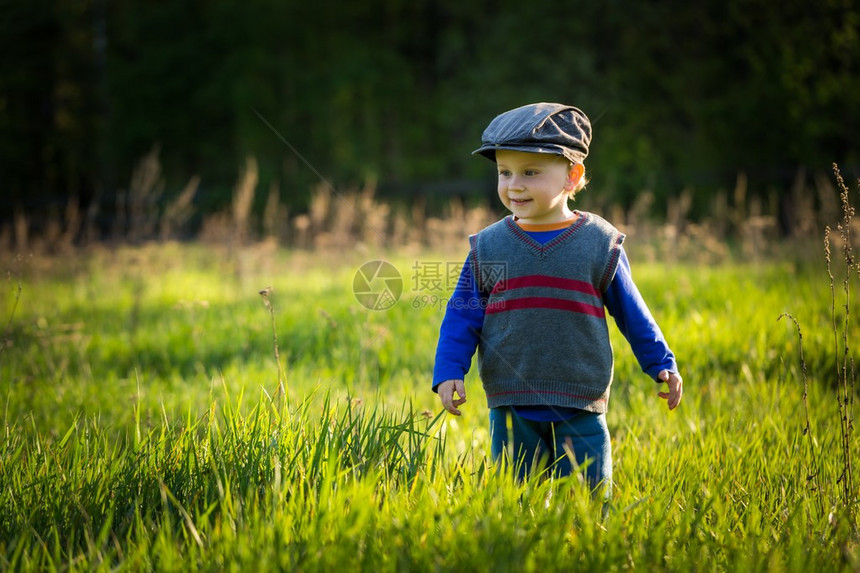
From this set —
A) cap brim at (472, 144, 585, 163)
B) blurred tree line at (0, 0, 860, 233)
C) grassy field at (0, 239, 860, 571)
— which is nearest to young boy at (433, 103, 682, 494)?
cap brim at (472, 144, 585, 163)

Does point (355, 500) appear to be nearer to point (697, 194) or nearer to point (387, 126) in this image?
point (697, 194)

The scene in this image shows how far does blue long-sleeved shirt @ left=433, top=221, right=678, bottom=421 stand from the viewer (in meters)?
2.14

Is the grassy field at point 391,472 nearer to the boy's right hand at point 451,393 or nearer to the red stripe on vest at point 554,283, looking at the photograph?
the boy's right hand at point 451,393

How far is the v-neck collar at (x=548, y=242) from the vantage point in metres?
2.12

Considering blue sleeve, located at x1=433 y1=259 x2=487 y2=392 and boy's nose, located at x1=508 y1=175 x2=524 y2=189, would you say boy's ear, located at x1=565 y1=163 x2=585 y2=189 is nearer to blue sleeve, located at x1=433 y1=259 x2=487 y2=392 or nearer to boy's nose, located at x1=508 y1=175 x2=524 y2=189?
boy's nose, located at x1=508 y1=175 x2=524 y2=189

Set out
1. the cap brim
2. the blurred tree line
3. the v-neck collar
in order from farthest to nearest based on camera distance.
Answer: the blurred tree line → the v-neck collar → the cap brim

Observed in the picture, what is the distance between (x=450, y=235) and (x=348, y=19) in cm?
1248

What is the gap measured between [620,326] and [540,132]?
2.27 ft

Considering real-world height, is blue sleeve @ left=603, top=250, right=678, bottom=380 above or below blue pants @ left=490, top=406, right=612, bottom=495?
above

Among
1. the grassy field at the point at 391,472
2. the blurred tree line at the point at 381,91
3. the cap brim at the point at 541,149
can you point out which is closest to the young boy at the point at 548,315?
the cap brim at the point at 541,149

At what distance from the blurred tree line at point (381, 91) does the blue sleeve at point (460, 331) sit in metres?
10.7

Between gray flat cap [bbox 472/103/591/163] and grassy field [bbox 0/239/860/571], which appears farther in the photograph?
gray flat cap [bbox 472/103/591/163]

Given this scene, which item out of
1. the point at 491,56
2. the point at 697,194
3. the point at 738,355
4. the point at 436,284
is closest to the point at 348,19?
the point at 491,56

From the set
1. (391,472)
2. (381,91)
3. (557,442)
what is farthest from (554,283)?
(381,91)
